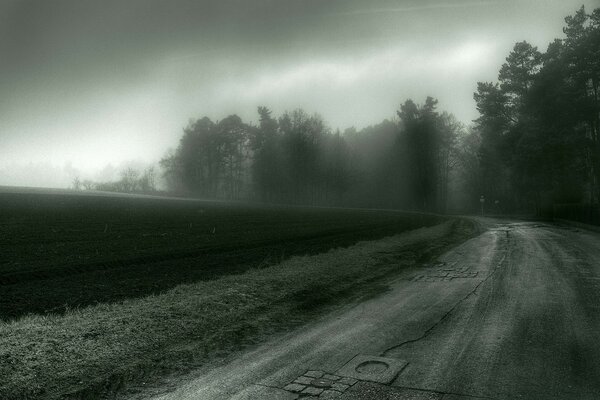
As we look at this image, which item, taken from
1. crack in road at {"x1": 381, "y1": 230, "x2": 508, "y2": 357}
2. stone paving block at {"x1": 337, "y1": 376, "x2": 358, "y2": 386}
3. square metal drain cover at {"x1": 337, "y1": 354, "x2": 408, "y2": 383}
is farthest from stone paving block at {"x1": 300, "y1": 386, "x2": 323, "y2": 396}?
crack in road at {"x1": 381, "y1": 230, "x2": 508, "y2": 357}

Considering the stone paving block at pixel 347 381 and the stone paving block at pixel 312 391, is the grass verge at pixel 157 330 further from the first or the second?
the stone paving block at pixel 347 381

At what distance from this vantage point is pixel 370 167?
283ft

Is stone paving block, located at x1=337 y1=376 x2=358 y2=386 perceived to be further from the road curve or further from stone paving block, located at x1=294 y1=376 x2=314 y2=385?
stone paving block, located at x1=294 y1=376 x2=314 y2=385

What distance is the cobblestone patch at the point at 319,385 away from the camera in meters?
5.04

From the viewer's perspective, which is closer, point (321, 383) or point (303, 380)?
point (321, 383)

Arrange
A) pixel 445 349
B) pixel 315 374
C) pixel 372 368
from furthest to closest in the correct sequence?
1. pixel 445 349
2. pixel 372 368
3. pixel 315 374

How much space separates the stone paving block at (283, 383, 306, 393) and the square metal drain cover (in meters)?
0.61

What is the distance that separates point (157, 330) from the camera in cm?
749

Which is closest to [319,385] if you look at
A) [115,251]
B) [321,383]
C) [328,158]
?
[321,383]

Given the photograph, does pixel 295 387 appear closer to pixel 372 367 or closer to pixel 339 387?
pixel 339 387

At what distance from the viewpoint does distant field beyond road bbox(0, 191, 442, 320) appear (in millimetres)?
10914

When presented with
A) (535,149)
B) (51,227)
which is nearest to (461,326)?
(51,227)

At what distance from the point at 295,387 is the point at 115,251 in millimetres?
13363

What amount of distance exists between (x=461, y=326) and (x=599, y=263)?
933 centimetres
